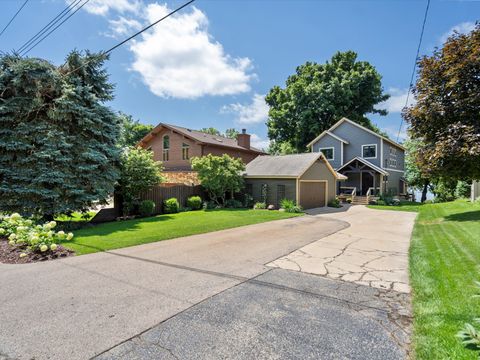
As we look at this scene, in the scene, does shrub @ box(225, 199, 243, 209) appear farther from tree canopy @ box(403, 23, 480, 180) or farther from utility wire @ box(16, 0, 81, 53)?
utility wire @ box(16, 0, 81, 53)

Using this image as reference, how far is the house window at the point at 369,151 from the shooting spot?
25280 millimetres

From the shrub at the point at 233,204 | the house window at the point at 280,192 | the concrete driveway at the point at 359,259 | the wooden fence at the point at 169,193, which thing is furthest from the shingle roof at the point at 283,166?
the concrete driveway at the point at 359,259

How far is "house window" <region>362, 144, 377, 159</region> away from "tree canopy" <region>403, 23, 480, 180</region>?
40.7 feet

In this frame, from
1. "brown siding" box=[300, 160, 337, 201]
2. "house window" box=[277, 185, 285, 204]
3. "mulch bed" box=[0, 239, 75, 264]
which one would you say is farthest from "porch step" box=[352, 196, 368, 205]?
"mulch bed" box=[0, 239, 75, 264]

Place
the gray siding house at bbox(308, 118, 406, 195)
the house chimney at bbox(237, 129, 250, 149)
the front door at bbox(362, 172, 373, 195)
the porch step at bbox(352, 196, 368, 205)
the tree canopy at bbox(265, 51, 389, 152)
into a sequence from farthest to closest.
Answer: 1. the tree canopy at bbox(265, 51, 389, 152)
2. the house chimney at bbox(237, 129, 250, 149)
3. the front door at bbox(362, 172, 373, 195)
4. the gray siding house at bbox(308, 118, 406, 195)
5. the porch step at bbox(352, 196, 368, 205)

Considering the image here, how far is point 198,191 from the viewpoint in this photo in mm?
18922

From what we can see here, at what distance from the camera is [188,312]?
3756mm

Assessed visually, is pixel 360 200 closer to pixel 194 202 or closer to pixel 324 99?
pixel 324 99

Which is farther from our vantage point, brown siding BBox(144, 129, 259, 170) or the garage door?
brown siding BBox(144, 129, 259, 170)

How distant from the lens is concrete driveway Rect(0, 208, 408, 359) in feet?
9.72

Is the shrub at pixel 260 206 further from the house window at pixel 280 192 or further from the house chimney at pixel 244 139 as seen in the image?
the house chimney at pixel 244 139

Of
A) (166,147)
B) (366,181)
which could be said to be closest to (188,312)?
(166,147)

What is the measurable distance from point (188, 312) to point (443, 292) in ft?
13.5

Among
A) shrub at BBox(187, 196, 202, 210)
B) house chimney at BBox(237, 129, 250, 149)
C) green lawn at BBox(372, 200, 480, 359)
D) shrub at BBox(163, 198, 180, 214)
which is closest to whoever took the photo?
green lawn at BBox(372, 200, 480, 359)
